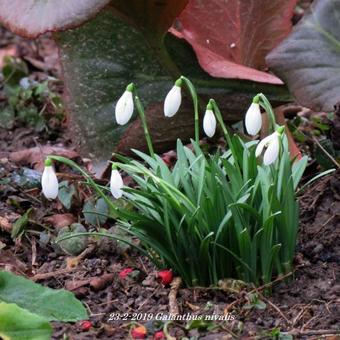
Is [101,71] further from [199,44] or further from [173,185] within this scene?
[173,185]

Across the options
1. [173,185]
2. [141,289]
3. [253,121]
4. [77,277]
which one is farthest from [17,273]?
[253,121]

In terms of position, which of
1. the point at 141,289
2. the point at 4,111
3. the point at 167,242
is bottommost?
the point at 4,111

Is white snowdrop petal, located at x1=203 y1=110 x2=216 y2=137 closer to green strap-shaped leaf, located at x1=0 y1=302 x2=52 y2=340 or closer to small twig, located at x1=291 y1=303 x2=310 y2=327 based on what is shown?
small twig, located at x1=291 y1=303 x2=310 y2=327

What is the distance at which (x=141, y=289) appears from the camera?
204 centimetres

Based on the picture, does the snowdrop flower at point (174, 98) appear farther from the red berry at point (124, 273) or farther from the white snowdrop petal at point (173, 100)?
the red berry at point (124, 273)

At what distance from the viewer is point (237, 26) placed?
266 cm

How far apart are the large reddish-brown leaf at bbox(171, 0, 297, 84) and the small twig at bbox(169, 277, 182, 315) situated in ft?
2.73

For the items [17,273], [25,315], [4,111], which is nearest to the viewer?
[25,315]

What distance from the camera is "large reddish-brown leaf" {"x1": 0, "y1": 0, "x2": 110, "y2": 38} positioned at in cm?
219

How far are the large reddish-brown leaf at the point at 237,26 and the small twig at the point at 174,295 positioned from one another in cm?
83

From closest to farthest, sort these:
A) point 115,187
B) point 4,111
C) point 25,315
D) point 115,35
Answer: point 25,315
point 115,187
point 115,35
point 4,111

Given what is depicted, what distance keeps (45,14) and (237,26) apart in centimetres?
69

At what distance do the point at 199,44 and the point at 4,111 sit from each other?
103 centimetres

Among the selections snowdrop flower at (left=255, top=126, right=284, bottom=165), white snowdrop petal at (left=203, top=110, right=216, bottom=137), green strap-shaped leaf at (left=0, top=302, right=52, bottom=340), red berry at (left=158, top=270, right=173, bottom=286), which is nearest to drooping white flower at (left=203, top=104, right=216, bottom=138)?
white snowdrop petal at (left=203, top=110, right=216, bottom=137)
